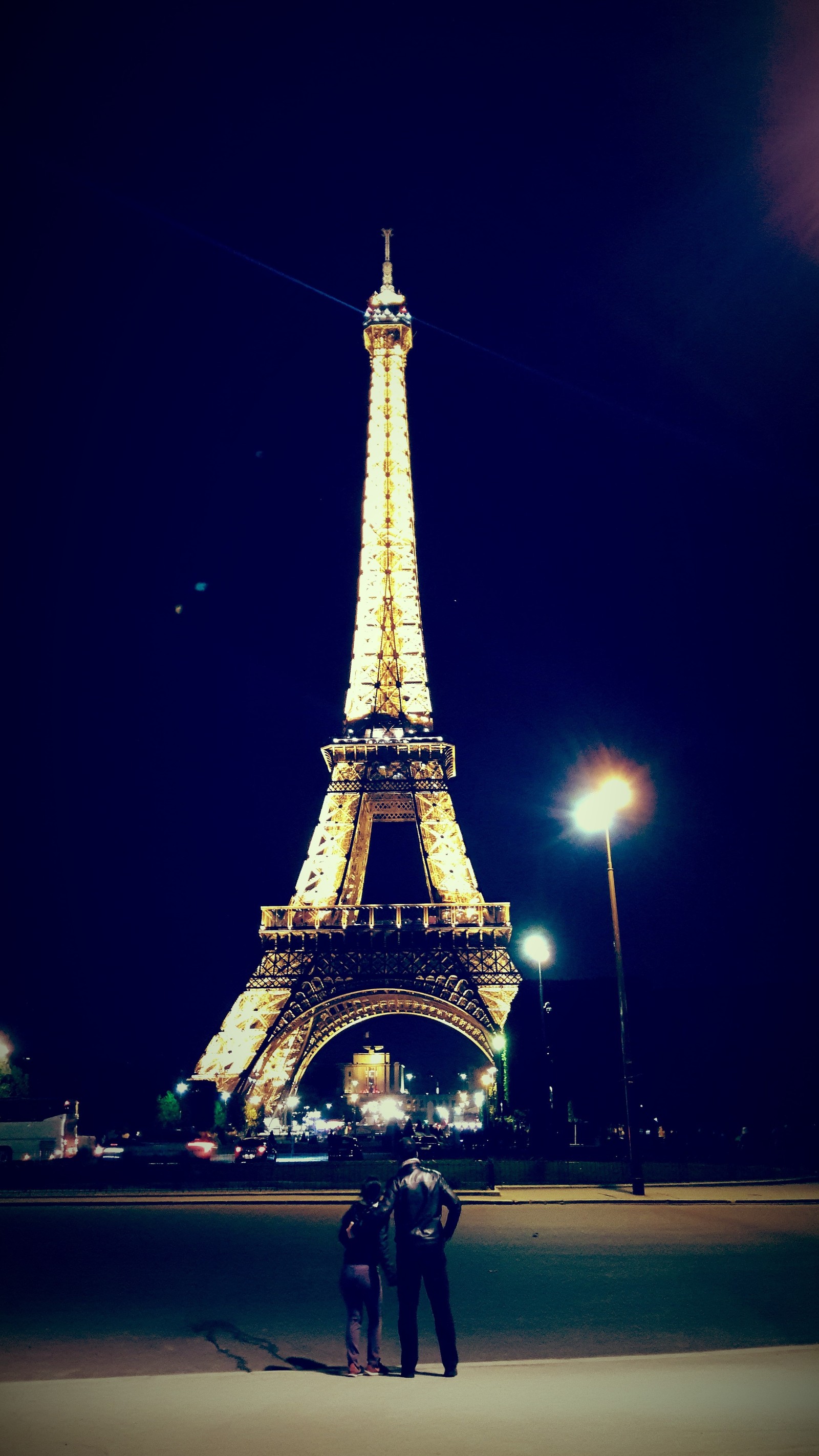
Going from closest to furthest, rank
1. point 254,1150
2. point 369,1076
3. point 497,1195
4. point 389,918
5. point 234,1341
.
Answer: point 234,1341 → point 497,1195 → point 254,1150 → point 389,918 → point 369,1076

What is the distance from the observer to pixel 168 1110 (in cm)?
7419

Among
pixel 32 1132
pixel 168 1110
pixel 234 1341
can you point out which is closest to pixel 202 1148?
pixel 32 1132

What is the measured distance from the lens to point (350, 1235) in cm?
773

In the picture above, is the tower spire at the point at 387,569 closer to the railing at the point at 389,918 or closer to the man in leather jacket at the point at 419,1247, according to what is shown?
the railing at the point at 389,918

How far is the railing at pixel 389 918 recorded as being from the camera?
50.8 metres

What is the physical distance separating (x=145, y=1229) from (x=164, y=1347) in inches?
426

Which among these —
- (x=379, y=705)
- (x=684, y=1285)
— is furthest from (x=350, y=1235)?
(x=379, y=705)

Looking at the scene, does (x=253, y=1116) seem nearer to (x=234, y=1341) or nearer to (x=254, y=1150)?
(x=254, y=1150)

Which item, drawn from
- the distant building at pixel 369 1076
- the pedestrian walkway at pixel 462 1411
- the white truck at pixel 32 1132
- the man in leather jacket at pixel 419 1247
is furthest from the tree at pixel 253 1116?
the distant building at pixel 369 1076

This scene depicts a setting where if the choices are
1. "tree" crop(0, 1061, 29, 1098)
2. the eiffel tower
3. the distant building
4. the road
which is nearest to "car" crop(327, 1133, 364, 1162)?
the eiffel tower

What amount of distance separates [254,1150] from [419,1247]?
104 ft

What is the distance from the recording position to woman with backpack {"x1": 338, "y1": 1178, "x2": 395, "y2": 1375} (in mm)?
7469

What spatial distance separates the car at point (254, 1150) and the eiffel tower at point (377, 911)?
8644 millimetres

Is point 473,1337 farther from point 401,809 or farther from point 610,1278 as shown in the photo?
point 401,809
